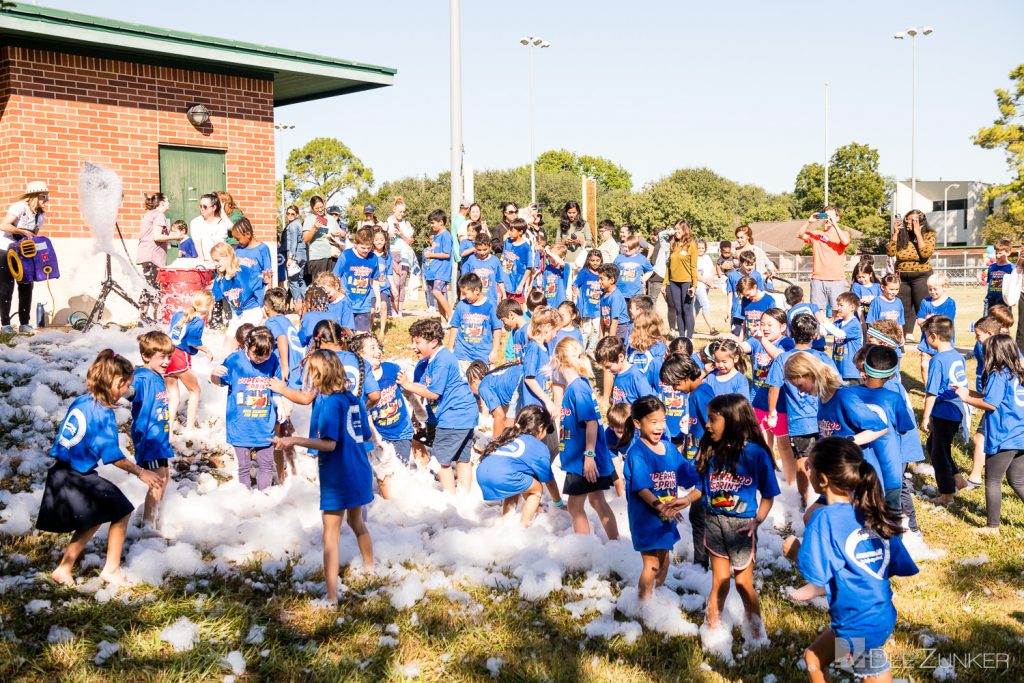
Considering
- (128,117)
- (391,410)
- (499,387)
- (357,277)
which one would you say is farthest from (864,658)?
(128,117)

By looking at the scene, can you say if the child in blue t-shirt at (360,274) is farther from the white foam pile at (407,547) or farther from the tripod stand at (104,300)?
the white foam pile at (407,547)

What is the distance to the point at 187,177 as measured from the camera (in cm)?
1415

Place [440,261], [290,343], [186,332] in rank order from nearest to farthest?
[290,343] < [186,332] < [440,261]

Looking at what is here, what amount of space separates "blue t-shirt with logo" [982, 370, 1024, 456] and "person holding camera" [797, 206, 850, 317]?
5979 millimetres

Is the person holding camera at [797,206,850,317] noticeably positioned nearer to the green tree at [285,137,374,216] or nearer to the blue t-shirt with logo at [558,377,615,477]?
the blue t-shirt with logo at [558,377,615,477]

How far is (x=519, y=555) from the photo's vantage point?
655 cm

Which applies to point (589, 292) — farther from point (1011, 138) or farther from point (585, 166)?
point (585, 166)

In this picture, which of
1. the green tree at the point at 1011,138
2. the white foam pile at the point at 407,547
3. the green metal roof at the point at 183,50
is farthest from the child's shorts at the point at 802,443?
the green tree at the point at 1011,138

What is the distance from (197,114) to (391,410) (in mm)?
8227

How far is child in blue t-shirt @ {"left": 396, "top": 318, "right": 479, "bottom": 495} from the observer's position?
7.74 m

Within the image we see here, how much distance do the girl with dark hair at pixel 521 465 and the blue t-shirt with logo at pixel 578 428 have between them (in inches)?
10.4

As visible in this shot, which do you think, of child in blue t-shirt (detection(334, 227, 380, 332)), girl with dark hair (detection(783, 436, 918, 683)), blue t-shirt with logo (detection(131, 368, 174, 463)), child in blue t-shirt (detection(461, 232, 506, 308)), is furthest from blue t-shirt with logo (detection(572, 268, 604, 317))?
girl with dark hair (detection(783, 436, 918, 683))

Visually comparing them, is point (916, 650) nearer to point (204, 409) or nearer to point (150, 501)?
point (150, 501)

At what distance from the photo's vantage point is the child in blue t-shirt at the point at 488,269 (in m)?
11.6
